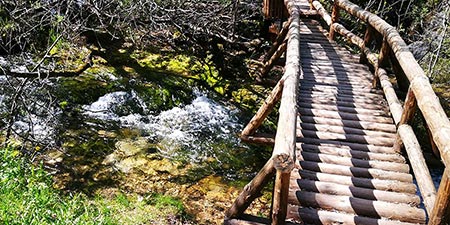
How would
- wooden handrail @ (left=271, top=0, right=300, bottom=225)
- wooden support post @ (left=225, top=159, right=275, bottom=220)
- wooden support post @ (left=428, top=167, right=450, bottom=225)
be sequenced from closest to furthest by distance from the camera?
wooden support post @ (left=428, top=167, right=450, bottom=225) < wooden handrail @ (left=271, top=0, right=300, bottom=225) < wooden support post @ (left=225, top=159, right=275, bottom=220)

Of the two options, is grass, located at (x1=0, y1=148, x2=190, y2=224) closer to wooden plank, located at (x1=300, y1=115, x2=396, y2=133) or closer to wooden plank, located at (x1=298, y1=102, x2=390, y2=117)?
wooden plank, located at (x1=300, y1=115, x2=396, y2=133)

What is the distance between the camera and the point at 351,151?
472cm

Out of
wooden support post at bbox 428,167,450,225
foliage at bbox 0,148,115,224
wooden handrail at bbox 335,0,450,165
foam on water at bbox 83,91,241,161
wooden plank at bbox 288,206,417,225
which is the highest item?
wooden handrail at bbox 335,0,450,165

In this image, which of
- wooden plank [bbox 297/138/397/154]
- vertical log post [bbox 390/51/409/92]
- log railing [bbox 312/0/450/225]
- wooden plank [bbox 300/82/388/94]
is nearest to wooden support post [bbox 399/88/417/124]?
log railing [bbox 312/0/450/225]

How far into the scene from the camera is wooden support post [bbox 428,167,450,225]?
8.93ft

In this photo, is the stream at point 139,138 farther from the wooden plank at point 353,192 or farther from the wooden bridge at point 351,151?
the wooden plank at point 353,192

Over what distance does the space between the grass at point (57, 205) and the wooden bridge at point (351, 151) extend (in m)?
1.70

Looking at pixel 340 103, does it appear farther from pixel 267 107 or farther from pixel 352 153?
pixel 352 153

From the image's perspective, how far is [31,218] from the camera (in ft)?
12.8

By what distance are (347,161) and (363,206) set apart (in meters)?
0.82

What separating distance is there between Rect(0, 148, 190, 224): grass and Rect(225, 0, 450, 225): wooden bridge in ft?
5.57

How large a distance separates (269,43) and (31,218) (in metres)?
9.69

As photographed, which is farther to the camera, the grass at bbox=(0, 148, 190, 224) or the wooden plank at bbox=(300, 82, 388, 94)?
the wooden plank at bbox=(300, 82, 388, 94)

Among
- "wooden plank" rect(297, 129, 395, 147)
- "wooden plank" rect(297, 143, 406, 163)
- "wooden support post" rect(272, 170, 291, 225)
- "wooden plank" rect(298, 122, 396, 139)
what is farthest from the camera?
"wooden plank" rect(298, 122, 396, 139)
